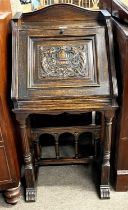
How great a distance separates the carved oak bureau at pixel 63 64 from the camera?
1260 mm

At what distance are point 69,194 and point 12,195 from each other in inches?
13.9

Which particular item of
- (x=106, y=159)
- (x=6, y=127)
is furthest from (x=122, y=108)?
(x=6, y=127)

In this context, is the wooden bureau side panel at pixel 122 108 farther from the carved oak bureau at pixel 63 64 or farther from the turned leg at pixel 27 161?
the turned leg at pixel 27 161

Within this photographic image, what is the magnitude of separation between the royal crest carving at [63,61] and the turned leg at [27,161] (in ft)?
0.80

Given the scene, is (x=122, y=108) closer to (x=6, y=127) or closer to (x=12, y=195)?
(x=6, y=127)

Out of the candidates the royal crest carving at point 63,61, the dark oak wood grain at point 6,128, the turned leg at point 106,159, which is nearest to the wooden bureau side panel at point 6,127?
the dark oak wood grain at point 6,128

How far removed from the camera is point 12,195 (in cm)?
153

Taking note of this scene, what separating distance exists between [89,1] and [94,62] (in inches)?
113

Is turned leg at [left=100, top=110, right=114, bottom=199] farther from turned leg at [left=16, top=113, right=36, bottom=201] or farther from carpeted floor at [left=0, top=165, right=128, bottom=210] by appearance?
turned leg at [left=16, top=113, right=36, bottom=201]

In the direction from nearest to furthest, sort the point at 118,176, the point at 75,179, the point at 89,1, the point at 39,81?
the point at 39,81
the point at 118,176
the point at 75,179
the point at 89,1

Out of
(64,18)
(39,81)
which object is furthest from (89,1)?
(39,81)

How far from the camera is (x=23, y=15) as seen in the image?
1.34m

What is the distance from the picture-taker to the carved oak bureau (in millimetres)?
1260

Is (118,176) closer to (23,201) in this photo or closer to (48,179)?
(48,179)
